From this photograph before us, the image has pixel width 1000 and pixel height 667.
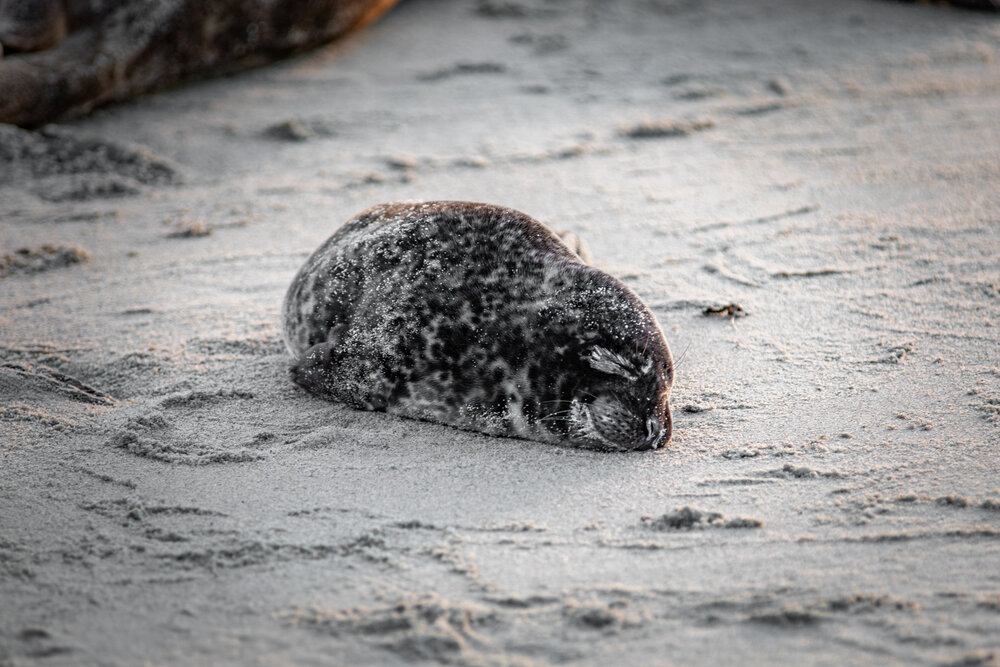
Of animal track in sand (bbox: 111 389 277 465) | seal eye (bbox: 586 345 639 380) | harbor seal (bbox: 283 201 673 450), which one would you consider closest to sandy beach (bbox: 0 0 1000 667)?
animal track in sand (bbox: 111 389 277 465)

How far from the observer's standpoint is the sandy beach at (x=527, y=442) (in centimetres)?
244

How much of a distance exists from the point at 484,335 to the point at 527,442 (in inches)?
16.6

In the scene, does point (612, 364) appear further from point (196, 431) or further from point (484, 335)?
point (196, 431)

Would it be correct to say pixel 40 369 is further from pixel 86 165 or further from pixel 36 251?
pixel 86 165

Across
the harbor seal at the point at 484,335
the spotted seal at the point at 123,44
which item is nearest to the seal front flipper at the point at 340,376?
the harbor seal at the point at 484,335

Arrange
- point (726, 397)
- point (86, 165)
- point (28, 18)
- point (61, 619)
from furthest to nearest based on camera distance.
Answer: point (28, 18), point (86, 165), point (726, 397), point (61, 619)

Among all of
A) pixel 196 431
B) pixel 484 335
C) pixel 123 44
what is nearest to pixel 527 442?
pixel 484 335

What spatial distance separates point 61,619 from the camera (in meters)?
2.43

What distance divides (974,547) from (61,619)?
258 cm

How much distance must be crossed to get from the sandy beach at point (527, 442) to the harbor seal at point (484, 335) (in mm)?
121

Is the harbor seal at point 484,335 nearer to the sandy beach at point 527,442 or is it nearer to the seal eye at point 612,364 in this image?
the seal eye at point 612,364

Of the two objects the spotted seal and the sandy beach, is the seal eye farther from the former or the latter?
the spotted seal

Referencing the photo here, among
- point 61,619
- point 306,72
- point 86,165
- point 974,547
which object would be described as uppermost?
point 306,72

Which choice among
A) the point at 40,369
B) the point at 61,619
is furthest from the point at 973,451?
the point at 40,369
